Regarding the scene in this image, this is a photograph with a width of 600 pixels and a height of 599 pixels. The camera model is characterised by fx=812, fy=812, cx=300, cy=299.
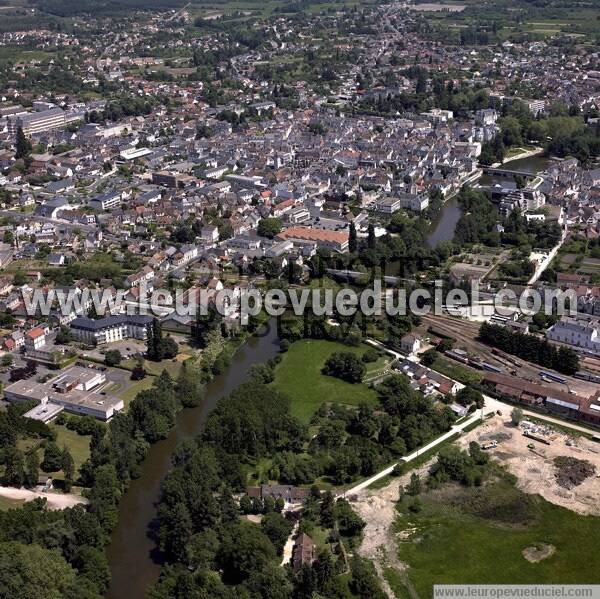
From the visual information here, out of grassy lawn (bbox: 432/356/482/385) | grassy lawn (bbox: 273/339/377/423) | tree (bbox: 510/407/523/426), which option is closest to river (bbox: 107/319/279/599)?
grassy lawn (bbox: 273/339/377/423)

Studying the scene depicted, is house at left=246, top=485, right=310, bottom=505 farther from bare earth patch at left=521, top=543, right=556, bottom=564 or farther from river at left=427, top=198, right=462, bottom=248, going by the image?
river at left=427, top=198, right=462, bottom=248

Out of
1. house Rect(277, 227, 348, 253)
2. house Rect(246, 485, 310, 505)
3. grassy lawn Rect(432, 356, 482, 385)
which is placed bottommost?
house Rect(246, 485, 310, 505)

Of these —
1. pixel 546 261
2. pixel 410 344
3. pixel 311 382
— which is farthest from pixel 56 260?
pixel 546 261

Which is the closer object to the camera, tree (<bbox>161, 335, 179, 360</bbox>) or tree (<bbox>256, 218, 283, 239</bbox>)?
tree (<bbox>161, 335, 179, 360</bbox>)

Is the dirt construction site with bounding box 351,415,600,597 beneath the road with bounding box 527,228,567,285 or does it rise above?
beneath

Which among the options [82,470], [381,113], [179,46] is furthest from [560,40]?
[82,470]

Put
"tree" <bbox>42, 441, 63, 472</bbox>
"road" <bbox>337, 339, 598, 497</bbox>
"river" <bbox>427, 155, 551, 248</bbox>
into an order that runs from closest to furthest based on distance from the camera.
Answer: "road" <bbox>337, 339, 598, 497</bbox> < "tree" <bbox>42, 441, 63, 472</bbox> < "river" <bbox>427, 155, 551, 248</bbox>

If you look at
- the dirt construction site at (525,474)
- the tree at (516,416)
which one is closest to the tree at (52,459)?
the dirt construction site at (525,474)
